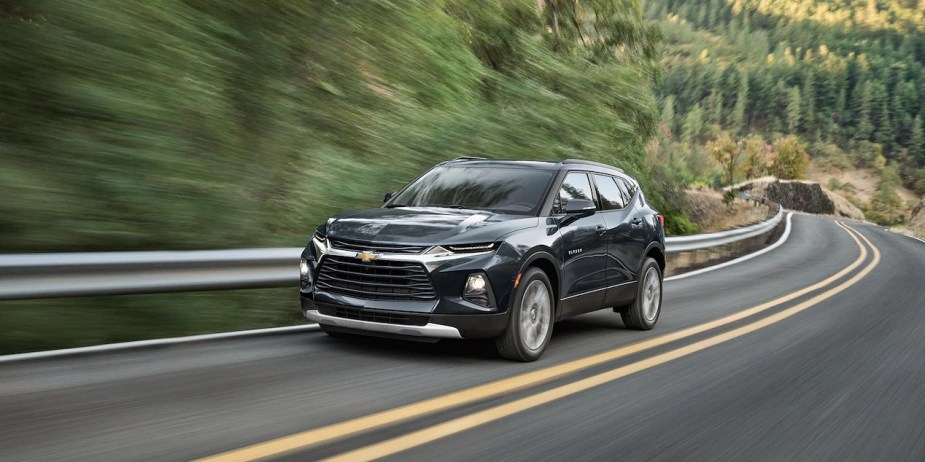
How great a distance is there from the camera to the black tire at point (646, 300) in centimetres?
929

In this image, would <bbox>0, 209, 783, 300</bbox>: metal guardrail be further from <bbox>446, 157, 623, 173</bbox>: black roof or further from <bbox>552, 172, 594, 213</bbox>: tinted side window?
<bbox>552, 172, 594, 213</bbox>: tinted side window

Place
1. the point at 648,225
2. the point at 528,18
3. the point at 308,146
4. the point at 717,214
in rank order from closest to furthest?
the point at 648,225 < the point at 308,146 < the point at 528,18 < the point at 717,214

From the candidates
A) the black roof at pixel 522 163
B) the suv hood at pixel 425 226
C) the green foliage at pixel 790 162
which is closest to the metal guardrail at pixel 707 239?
the black roof at pixel 522 163

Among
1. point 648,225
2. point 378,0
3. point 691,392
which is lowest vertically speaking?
point 691,392

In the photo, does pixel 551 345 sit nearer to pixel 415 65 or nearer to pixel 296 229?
pixel 296 229

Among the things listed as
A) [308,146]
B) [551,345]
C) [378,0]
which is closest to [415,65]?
[378,0]

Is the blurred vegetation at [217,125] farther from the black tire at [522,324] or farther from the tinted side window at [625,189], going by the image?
the tinted side window at [625,189]

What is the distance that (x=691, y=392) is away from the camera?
6.53m

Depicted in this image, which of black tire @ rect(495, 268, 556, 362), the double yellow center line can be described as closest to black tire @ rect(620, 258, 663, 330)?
the double yellow center line

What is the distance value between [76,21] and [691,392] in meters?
6.18

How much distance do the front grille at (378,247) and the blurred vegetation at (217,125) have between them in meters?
2.22

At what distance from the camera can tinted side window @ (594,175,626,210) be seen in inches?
350

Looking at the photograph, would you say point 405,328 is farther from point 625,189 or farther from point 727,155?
point 727,155

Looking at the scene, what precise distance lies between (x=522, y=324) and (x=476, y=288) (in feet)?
1.99
